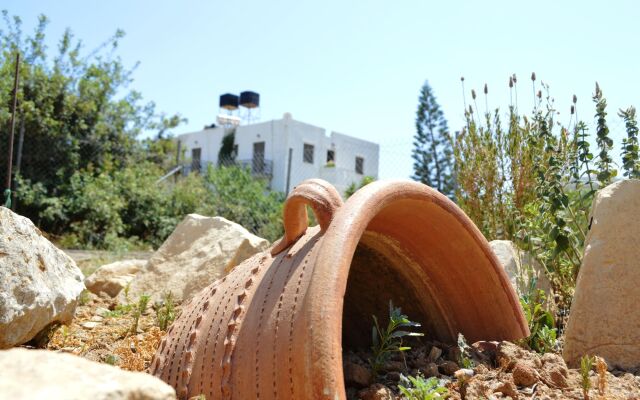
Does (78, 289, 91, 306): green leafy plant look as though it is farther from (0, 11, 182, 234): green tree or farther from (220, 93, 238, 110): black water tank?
(220, 93, 238, 110): black water tank

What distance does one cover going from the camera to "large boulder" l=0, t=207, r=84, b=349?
1979mm

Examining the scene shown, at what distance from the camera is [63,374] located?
763 millimetres

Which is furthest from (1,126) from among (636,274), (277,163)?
(277,163)

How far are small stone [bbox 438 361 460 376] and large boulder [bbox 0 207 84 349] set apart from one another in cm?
146

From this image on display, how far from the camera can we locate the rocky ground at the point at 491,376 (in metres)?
1.59

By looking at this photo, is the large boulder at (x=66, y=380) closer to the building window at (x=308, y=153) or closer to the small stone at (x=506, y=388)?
the small stone at (x=506, y=388)

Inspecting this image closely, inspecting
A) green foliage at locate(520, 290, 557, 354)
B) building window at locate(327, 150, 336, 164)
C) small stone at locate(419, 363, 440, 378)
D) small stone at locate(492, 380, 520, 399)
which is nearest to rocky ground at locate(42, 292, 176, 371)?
small stone at locate(419, 363, 440, 378)

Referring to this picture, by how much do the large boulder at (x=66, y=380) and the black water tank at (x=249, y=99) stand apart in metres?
25.1

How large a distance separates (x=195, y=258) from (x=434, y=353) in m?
2.21

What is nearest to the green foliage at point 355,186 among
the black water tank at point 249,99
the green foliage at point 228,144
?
the green foliage at point 228,144

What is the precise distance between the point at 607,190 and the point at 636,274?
0.33 meters

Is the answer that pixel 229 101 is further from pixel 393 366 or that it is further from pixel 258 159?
pixel 393 366

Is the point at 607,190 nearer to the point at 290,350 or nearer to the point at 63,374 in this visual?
the point at 290,350

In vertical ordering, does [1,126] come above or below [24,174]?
above
